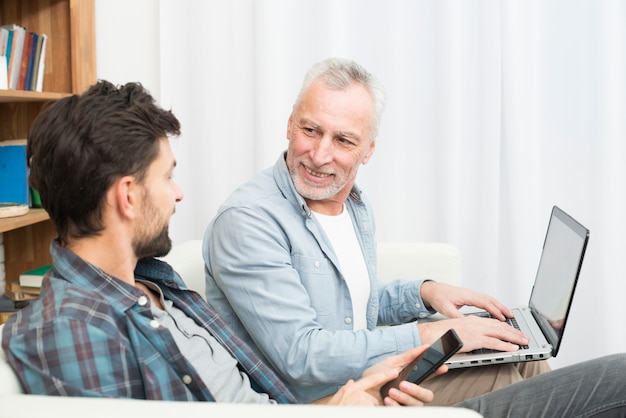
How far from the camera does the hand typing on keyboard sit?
159 centimetres

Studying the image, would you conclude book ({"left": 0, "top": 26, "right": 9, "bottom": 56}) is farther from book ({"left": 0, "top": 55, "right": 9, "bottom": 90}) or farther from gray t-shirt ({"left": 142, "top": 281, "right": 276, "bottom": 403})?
gray t-shirt ({"left": 142, "top": 281, "right": 276, "bottom": 403})

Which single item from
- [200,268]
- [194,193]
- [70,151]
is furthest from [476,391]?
[194,193]

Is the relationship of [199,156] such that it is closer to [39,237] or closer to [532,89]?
[39,237]

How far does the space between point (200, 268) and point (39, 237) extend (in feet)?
3.55

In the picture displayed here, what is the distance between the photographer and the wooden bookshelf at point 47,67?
2711mm

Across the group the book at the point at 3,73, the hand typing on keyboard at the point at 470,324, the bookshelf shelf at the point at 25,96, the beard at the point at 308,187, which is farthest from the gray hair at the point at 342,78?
the book at the point at 3,73

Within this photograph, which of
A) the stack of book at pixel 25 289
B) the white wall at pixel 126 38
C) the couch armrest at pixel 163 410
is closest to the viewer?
the couch armrest at pixel 163 410

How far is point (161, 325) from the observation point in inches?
45.9

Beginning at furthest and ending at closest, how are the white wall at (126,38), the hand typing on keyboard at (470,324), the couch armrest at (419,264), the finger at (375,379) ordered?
the white wall at (126,38)
the couch armrest at (419,264)
the hand typing on keyboard at (470,324)
the finger at (375,379)

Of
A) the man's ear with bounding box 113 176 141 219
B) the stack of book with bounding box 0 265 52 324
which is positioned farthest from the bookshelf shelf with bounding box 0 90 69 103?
the man's ear with bounding box 113 176 141 219

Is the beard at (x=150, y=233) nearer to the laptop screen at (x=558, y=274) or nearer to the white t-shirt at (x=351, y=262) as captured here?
the white t-shirt at (x=351, y=262)

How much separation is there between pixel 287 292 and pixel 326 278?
171 millimetres

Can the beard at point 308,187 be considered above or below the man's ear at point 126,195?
below

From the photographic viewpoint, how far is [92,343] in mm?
1039
